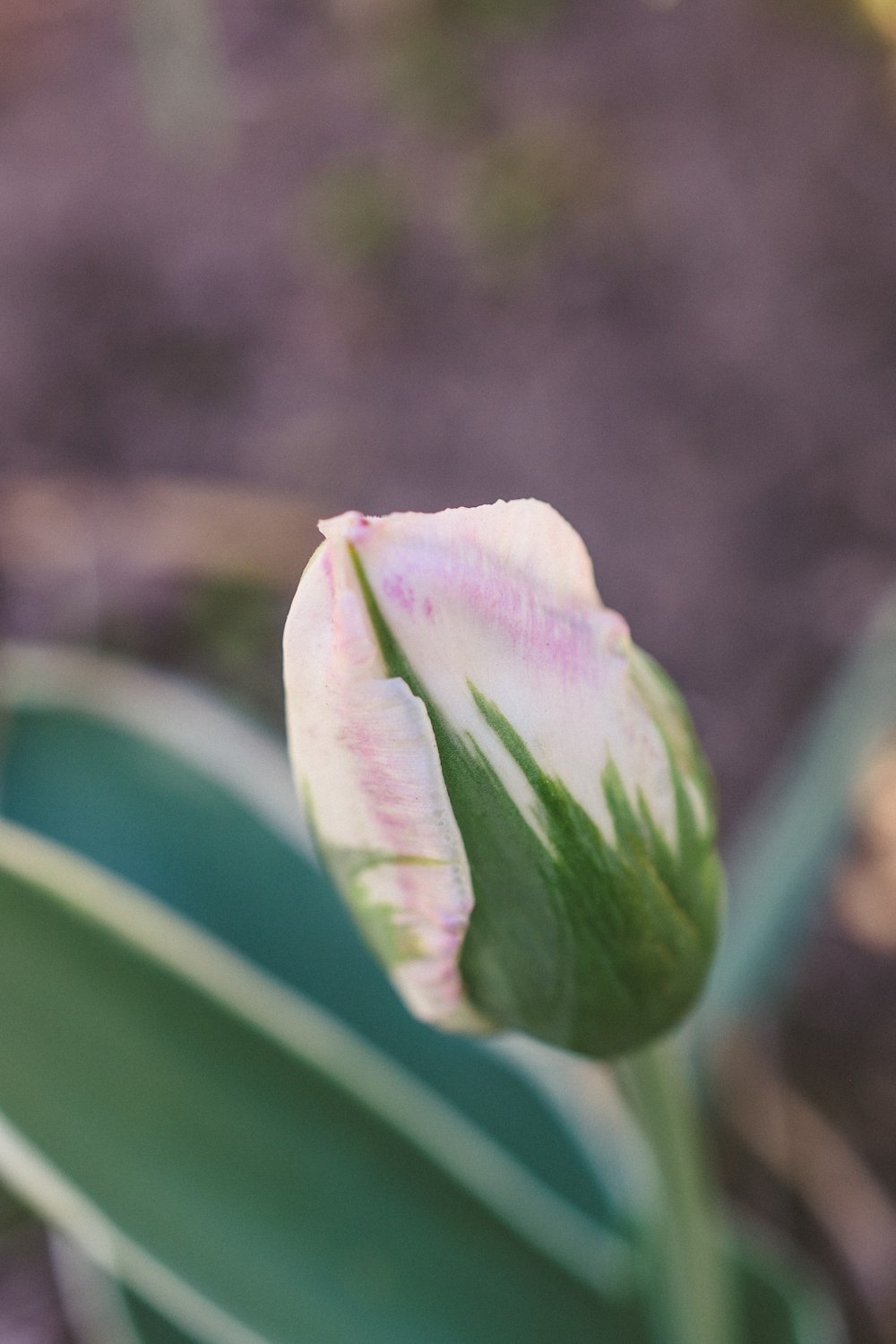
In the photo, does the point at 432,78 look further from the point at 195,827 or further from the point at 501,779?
the point at 501,779

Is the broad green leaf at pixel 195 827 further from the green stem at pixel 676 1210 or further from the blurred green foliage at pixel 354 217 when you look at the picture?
the blurred green foliage at pixel 354 217

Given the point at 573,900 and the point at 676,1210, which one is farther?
the point at 676,1210

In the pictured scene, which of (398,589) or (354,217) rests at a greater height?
(354,217)

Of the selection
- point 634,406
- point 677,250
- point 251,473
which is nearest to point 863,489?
point 634,406

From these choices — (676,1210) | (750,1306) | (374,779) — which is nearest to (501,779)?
(374,779)

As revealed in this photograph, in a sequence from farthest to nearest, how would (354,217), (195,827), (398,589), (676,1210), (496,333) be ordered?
(354,217), (496,333), (195,827), (676,1210), (398,589)

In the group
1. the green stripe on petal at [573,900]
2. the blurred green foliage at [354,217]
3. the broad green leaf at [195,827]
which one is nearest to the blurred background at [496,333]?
the blurred green foliage at [354,217]

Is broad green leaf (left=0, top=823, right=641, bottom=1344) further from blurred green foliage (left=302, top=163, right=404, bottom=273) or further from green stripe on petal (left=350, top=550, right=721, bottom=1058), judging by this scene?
blurred green foliage (left=302, top=163, right=404, bottom=273)

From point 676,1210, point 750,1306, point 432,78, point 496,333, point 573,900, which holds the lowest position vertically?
point 750,1306
